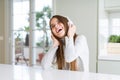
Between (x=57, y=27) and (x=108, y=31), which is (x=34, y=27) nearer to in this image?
(x=108, y=31)

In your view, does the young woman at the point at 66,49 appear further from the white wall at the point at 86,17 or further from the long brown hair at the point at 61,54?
the white wall at the point at 86,17

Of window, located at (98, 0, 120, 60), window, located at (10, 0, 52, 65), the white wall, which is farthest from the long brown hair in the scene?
window, located at (10, 0, 52, 65)

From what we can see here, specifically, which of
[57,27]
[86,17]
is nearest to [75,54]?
[57,27]

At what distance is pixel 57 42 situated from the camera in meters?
1.56

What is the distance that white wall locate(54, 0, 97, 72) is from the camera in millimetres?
2988

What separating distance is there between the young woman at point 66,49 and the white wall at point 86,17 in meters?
1.49

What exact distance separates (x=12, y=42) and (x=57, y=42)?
289cm

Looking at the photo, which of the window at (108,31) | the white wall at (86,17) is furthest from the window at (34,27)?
the window at (108,31)

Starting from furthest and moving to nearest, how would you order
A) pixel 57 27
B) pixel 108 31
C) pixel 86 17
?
pixel 108 31, pixel 86 17, pixel 57 27

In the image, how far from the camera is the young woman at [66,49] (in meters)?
1.41

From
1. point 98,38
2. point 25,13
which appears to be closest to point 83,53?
point 98,38

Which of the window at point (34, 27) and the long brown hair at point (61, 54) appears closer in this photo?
the long brown hair at point (61, 54)

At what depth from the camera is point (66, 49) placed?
4.79 feet

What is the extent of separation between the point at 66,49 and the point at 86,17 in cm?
171
